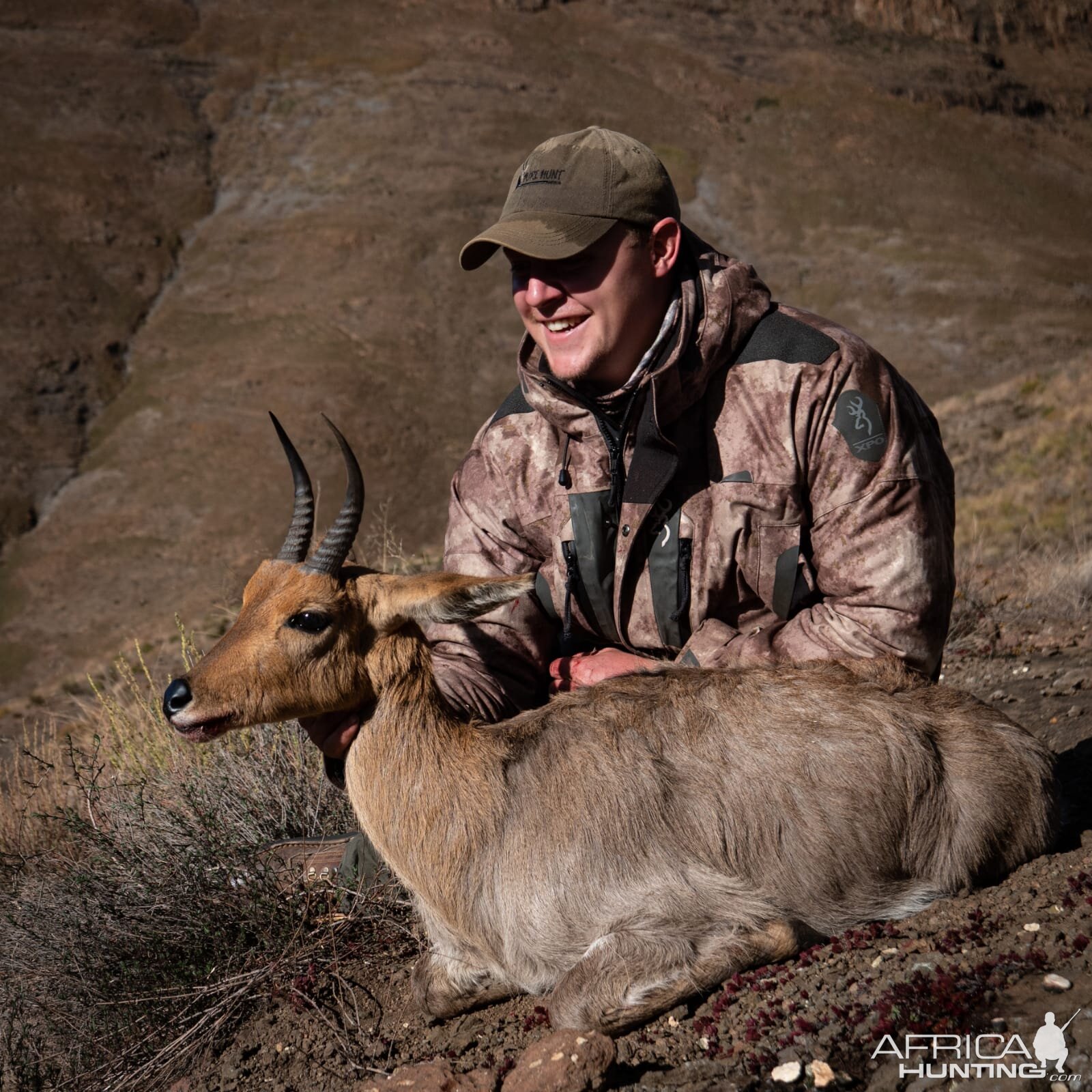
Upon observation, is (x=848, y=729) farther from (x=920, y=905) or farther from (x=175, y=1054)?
(x=175, y=1054)

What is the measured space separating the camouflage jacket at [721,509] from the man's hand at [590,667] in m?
0.10

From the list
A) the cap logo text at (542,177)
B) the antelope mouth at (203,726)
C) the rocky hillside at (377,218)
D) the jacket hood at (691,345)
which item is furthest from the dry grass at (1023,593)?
the rocky hillside at (377,218)

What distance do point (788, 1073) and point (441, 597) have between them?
2.06 metres

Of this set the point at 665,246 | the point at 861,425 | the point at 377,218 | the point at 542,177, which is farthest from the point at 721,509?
the point at 377,218

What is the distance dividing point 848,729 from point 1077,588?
562 centimetres

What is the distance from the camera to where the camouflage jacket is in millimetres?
4773

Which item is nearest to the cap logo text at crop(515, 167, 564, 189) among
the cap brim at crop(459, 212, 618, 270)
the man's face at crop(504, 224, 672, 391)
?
the cap brim at crop(459, 212, 618, 270)

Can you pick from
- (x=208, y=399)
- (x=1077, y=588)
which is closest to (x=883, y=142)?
(x=208, y=399)

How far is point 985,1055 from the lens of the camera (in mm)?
3375

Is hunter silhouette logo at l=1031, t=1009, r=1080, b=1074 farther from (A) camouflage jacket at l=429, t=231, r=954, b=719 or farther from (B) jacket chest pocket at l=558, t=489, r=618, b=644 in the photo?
(B) jacket chest pocket at l=558, t=489, r=618, b=644

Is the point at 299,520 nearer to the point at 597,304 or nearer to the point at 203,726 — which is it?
the point at 203,726

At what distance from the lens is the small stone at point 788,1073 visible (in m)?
3.55

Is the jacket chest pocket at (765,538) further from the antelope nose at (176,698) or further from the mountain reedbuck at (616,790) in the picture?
the antelope nose at (176,698)

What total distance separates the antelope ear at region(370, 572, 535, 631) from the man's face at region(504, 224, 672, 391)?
125 cm
